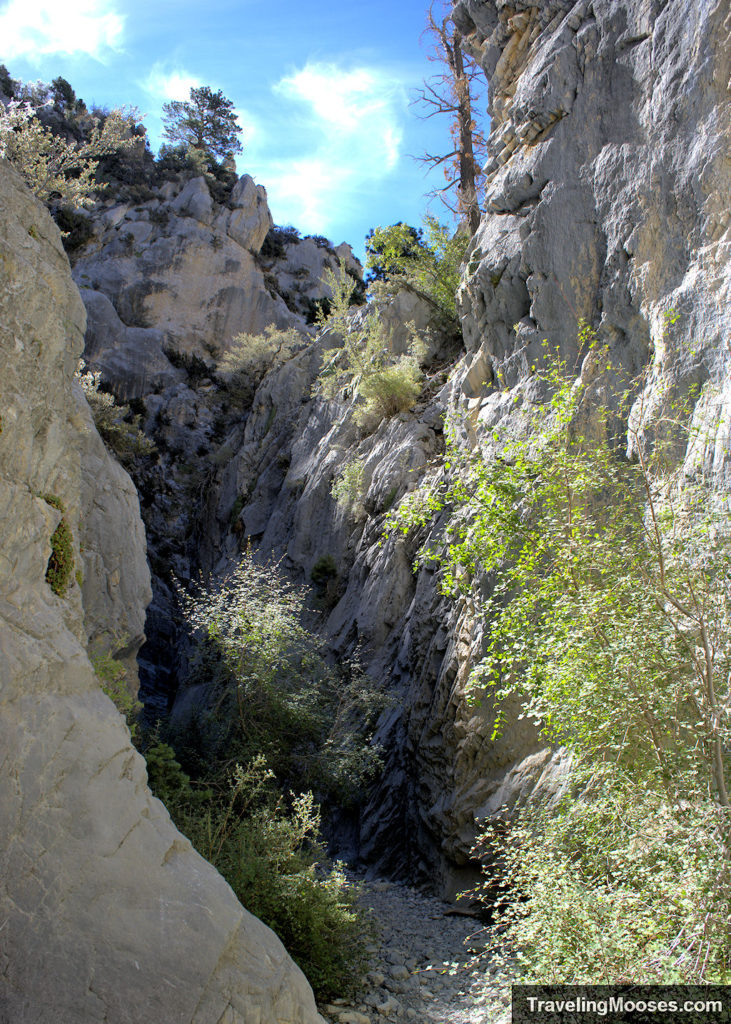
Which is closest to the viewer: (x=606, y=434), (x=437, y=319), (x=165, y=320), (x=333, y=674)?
(x=606, y=434)

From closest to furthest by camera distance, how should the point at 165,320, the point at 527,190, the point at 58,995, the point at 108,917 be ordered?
the point at 58,995 → the point at 108,917 → the point at 527,190 → the point at 165,320

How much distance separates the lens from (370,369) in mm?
16984

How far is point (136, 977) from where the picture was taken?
4.12 metres

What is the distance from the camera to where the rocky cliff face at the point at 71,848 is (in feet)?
13.3

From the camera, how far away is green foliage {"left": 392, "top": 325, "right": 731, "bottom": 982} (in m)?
4.10

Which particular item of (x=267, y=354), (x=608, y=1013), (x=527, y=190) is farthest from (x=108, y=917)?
(x=267, y=354)

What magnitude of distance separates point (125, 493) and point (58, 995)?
9877 mm

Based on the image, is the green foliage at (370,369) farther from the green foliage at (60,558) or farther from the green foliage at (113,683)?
the green foliage at (60,558)

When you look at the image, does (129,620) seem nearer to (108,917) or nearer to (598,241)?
(108,917)

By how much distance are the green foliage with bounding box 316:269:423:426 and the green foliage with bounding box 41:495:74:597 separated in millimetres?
10597

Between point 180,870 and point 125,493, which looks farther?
point 125,493

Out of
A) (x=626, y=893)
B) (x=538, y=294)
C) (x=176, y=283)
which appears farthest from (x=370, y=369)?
(x=176, y=283)

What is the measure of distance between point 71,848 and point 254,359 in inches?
964

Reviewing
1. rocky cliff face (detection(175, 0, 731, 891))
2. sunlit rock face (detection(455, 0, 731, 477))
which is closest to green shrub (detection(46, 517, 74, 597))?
rocky cliff face (detection(175, 0, 731, 891))
